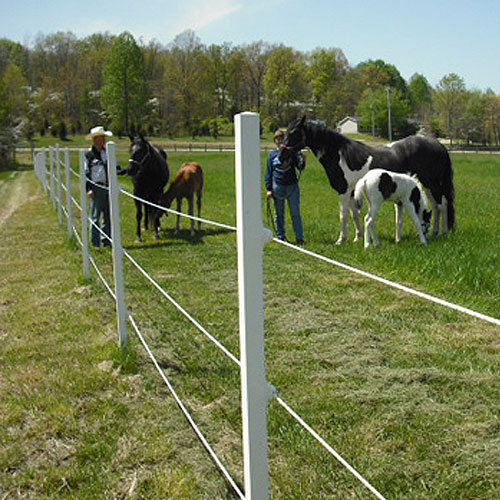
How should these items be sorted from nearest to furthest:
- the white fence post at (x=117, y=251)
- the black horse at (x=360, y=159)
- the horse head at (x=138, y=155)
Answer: the white fence post at (x=117, y=251), the black horse at (x=360, y=159), the horse head at (x=138, y=155)

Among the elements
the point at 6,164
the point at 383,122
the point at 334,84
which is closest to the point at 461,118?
the point at 383,122

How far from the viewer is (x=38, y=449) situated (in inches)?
136

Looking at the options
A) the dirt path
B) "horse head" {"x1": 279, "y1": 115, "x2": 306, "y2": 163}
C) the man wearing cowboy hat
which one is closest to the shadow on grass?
the man wearing cowboy hat

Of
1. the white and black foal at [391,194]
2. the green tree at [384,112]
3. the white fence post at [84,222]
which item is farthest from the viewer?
the green tree at [384,112]

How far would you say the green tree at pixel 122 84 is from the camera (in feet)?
230

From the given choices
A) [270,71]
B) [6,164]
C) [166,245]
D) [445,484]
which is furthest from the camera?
[270,71]

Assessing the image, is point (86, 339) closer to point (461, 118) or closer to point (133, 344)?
point (133, 344)

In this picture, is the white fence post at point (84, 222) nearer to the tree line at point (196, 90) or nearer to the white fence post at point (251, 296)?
the white fence post at point (251, 296)

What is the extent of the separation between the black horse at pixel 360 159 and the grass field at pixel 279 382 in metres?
1.65

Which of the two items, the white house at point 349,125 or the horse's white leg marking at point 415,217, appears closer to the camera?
the horse's white leg marking at point 415,217

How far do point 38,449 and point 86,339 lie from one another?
78.0 inches

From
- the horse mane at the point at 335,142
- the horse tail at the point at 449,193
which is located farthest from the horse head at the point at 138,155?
the horse tail at the point at 449,193

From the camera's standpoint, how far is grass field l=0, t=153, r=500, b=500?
305 cm

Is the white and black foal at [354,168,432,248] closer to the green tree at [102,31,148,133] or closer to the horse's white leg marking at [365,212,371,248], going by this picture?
the horse's white leg marking at [365,212,371,248]
